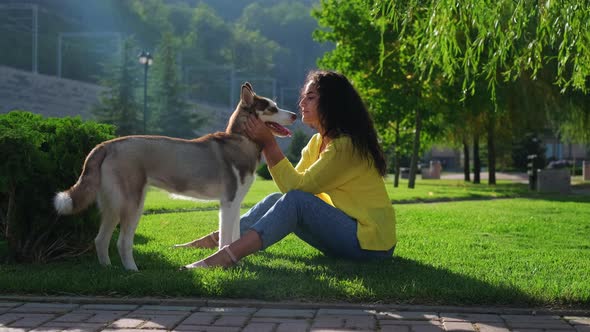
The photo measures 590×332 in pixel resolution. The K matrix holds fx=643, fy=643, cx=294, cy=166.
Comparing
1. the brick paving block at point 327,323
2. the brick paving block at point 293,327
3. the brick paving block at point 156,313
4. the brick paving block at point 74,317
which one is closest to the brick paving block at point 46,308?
the brick paving block at point 74,317

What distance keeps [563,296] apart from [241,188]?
2.93 metres

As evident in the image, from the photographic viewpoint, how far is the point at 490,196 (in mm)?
21344

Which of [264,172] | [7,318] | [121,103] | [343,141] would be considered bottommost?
[7,318]

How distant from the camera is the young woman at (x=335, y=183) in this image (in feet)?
17.2

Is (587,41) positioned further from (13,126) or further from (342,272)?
(13,126)

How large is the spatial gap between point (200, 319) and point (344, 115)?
2247 millimetres

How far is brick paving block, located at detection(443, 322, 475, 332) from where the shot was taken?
3818 mm

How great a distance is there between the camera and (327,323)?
12.9 feet

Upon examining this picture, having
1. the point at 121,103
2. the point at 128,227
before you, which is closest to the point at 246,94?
the point at 128,227

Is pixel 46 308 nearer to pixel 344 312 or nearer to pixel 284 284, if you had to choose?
pixel 284 284

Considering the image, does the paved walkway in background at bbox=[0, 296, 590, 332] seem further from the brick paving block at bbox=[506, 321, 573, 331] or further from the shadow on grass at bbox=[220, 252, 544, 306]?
the shadow on grass at bbox=[220, 252, 544, 306]

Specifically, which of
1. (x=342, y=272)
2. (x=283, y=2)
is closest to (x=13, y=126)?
(x=342, y=272)

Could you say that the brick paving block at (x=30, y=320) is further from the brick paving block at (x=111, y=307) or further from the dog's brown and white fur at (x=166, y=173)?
the dog's brown and white fur at (x=166, y=173)

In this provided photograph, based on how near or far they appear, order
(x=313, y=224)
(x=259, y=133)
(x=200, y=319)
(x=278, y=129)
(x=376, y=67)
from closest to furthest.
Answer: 1. (x=200, y=319)
2. (x=313, y=224)
3. (x=259, y=133)
4. (x=278, y=129)
5. (x=376, y=67)
